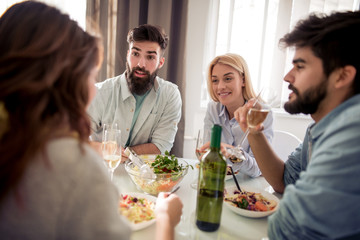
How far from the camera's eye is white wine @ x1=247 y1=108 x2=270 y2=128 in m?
1.30

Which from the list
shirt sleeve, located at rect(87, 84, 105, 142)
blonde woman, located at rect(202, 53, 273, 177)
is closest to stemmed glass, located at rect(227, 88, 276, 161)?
blonde woman, located at rect(202, 53, 273, 177)

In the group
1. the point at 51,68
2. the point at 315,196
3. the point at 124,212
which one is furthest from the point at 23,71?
the point at 315,196

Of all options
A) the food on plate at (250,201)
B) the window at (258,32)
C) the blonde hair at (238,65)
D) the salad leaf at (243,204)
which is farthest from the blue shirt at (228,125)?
the window at (258,32)

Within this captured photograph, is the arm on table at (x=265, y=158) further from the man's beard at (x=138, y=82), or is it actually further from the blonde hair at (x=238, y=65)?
the man's beard at (x=138, y=82)

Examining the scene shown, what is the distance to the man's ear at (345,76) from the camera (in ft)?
3.22

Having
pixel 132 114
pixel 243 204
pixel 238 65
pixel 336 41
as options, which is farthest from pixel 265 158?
pixel 132 114

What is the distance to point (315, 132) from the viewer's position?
104 cm

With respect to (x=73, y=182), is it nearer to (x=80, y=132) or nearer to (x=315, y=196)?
(x=80, y=132)

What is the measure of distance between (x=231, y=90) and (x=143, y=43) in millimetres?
880

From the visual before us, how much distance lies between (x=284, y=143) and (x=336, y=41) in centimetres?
130

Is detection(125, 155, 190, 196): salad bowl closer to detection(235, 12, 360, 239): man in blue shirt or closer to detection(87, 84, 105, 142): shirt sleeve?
detection(235, 12, 360, 239): man in blue shirt

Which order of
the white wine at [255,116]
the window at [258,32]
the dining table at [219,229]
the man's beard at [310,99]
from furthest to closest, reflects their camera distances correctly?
1. the window at [258,32]
2. the white wine at [255,116]
3. the man's beard at [310,99]
4. the dining table at [219,229]

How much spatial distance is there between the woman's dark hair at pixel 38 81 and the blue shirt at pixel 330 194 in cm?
67

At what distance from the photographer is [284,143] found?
2.17 meters
